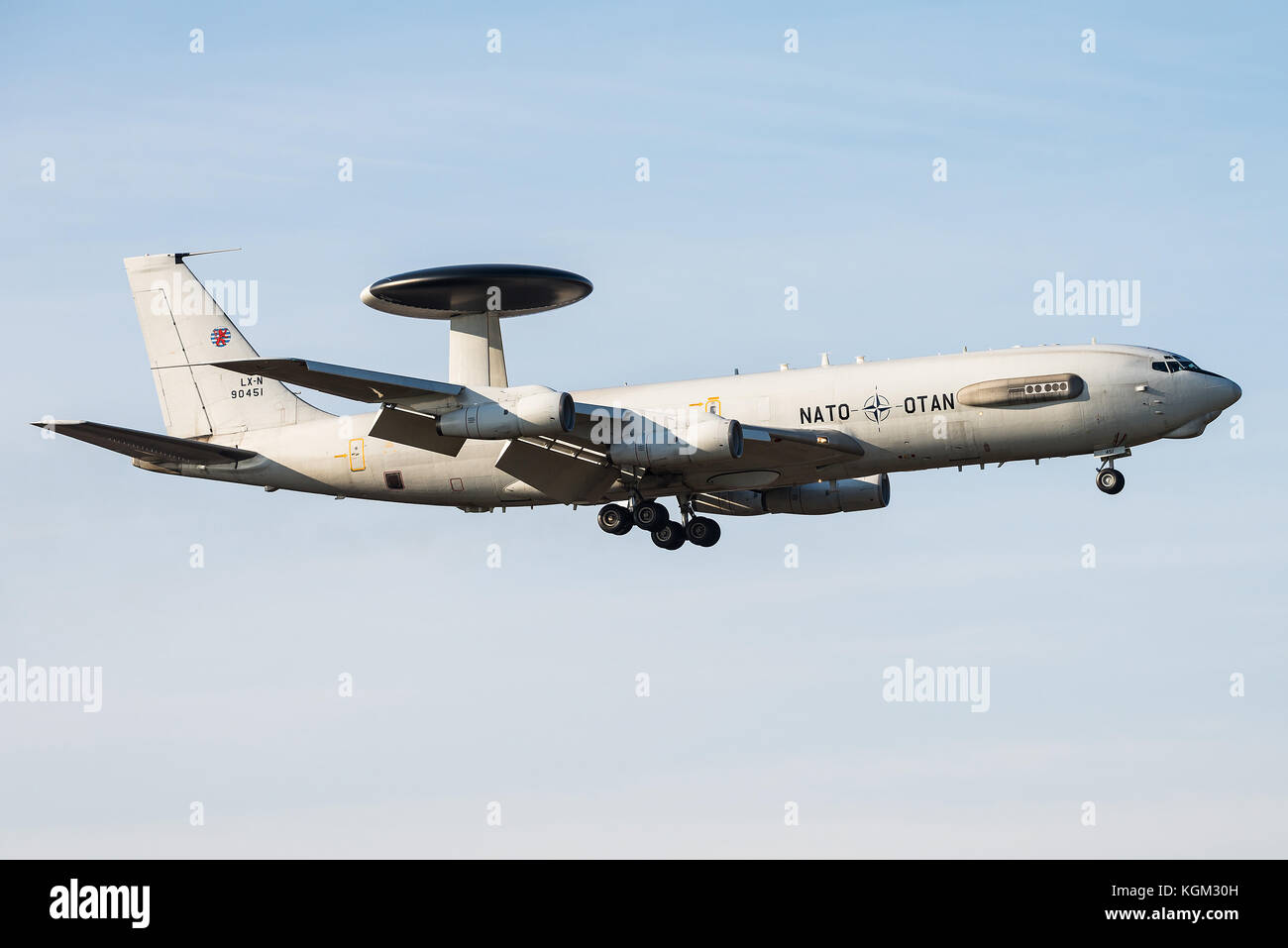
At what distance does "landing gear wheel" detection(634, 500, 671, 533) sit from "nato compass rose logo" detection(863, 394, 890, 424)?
7764mm

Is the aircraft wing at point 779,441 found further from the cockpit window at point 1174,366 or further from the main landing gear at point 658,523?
the cockpit window at point 1174,366

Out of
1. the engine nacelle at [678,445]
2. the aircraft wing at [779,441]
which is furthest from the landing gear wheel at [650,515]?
the aircraft wing at [779,441]

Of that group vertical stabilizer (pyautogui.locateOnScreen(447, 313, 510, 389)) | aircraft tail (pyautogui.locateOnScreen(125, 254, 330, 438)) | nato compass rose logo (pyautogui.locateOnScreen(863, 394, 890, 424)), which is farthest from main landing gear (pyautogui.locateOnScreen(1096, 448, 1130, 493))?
aircraft tail (pyautogui.locateOnScreen(125, 254, 330, 438))

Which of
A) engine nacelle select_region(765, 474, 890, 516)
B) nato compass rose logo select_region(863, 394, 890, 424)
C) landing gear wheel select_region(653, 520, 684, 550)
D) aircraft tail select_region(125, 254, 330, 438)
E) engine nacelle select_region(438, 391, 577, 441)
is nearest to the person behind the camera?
engine nacelle select_region(438, 391, 577, 441)

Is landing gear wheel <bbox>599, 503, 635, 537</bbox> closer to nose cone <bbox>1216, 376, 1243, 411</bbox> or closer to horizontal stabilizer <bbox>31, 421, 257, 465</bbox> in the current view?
horizontal stabilizer <bbox>31, 421, 257, 465</bbox>

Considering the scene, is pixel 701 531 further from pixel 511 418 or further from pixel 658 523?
pixel 511 418

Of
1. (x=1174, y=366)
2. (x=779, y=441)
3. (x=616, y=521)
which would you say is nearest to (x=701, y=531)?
(x=616, y=521)

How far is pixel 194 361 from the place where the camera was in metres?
58.2

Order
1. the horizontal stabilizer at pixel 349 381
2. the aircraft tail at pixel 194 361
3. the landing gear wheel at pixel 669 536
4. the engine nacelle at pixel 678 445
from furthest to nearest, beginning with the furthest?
the aircraft tail at pixel 194 361 < the landing gear wheel at pixel 669 536 < the engine nacelle at pixel 678 445 < the horizontal stabilizer at pixel 349 381

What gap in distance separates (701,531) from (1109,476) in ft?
43.6

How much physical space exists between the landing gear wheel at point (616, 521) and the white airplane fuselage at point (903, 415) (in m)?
0.57

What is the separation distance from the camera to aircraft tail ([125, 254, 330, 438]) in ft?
186

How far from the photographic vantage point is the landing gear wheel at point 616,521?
5381cm

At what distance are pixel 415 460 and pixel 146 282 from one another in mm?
13521
